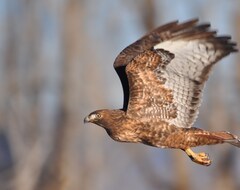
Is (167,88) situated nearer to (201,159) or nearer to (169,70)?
(169,70)

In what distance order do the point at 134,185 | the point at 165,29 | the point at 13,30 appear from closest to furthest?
the point at 165,29 < the point at 13,30 < the point at 134,185

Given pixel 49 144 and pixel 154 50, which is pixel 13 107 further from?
pixel 154 50

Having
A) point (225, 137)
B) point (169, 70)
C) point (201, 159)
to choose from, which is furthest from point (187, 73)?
point (201, 159)

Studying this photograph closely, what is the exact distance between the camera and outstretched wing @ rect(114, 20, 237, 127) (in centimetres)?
756

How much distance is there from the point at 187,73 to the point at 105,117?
0.75m

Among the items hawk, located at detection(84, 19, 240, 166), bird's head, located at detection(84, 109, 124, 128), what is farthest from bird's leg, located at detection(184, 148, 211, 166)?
bird's head, located at detection(84, 109, 124, 128)

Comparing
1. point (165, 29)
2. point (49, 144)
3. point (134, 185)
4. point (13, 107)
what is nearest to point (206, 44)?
point (165, 29)

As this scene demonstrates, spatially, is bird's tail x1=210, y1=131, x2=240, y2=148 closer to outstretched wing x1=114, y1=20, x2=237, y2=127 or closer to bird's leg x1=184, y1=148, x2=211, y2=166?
bird's leg x1=184, y1=148, x2=211, y2=166

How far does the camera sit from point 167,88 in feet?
25.5

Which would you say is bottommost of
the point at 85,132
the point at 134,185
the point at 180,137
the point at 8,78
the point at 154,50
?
the point at 134,185

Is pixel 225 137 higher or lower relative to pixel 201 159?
higher

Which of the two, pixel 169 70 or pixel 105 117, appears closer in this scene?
pixel 105 117

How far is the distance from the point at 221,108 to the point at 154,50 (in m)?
12.2

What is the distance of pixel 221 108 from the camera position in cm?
1966
